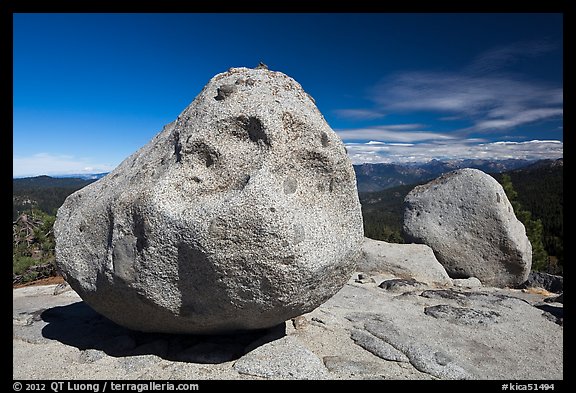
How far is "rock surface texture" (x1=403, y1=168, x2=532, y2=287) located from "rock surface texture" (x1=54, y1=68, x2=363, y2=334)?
9363 millimetres

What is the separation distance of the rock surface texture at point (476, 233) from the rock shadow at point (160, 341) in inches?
372

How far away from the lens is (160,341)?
6973 mm

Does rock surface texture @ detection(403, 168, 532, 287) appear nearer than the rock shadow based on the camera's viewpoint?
No

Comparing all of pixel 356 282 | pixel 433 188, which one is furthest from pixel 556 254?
pixel 356 282

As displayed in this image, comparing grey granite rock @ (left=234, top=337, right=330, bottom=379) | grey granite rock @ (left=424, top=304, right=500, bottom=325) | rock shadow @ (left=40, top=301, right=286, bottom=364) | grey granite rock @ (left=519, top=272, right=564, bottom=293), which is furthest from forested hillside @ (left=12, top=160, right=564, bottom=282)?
grey granite rock @ (left=519, top=272, right=564, bottom=293)

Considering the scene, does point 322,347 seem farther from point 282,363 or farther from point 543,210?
point 543,210

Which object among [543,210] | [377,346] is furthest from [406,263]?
[543,210]

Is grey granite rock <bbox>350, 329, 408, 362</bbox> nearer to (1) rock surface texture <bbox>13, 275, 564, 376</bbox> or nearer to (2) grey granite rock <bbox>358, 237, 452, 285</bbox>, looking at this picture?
(1) rock surface texture <bbox>13, 275, 564, 376</bbox>

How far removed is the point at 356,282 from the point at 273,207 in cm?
747

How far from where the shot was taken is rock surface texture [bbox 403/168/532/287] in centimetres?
1449

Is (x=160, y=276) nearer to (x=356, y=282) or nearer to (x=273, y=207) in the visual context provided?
(x=273, y=207)

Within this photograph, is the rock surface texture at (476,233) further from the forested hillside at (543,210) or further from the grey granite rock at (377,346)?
the forested hillside at (543,210)

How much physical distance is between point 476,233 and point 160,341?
11783 mm

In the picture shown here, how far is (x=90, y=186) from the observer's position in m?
7.99
